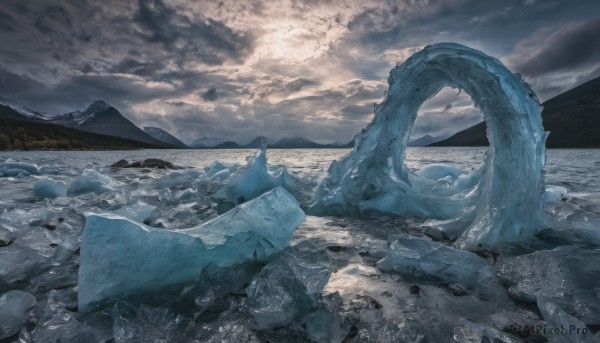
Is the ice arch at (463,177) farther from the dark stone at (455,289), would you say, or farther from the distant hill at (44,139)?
the distant hill at (44,139)

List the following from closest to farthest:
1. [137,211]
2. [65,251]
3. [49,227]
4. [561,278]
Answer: [561,278] < [65,251] < [49,227] < [137,211]

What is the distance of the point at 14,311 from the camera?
79.6 inches

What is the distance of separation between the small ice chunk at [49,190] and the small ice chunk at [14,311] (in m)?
5.20

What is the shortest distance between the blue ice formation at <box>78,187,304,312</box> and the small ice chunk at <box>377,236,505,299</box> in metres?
1.07

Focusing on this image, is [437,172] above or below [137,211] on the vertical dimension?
above

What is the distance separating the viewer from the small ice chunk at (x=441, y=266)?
2383 mm

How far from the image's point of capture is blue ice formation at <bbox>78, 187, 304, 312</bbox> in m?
2.14

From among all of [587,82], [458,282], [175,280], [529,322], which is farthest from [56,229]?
[587,82]

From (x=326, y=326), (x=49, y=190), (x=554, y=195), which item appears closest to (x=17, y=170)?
(x=49, y=190)

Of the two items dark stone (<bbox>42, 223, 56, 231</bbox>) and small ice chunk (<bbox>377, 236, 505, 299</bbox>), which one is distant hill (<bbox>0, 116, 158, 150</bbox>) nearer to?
dark stone (<bbox>42, 223, 56, 231</bbox>)

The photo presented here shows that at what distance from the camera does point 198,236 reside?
2.62 metres

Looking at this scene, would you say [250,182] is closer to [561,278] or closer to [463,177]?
[463,177]

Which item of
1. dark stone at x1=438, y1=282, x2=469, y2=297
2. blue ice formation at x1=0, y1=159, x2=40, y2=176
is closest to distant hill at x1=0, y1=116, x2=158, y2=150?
blue ice formation at x1=0, y1=159, x2=40, y2=176

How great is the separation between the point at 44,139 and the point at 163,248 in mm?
85599
